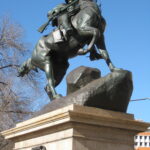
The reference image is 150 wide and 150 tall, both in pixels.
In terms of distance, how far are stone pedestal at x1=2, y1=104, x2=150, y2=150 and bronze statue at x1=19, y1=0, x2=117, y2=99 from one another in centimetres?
100

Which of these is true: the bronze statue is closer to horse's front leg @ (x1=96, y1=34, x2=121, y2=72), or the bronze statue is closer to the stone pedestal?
horse's front leg @ (x1=96, y1=34, x2=121, y2=72)

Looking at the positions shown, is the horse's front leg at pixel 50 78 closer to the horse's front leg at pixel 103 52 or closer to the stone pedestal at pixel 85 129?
the stone pedestal at pixel 85 129

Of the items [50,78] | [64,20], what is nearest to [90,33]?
[64,20]

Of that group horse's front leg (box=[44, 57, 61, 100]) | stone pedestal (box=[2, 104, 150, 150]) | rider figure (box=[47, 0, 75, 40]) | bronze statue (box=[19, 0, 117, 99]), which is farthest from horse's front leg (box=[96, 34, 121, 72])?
horse's front leg (box=[44, 57, 61, 100])

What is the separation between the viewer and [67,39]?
26.3 feet

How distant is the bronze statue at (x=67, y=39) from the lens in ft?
25.0

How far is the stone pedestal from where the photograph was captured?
20.9ft

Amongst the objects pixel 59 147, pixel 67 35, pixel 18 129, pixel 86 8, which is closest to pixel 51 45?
pixel 67 35

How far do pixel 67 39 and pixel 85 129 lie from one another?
7.81ft

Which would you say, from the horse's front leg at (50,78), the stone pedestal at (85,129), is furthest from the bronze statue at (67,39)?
the stone pedestal at (85,129)

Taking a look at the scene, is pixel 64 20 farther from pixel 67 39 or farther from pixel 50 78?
pixel 50 78

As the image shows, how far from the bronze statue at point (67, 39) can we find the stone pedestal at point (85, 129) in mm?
999

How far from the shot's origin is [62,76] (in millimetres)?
8789

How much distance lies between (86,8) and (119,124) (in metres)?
2.74
